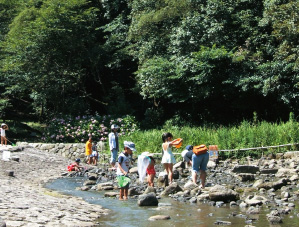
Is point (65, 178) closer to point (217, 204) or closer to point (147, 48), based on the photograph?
point (217, 204)

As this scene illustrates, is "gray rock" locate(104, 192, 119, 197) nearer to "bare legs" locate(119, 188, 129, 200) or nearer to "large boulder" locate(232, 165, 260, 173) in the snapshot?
"bare legs" locate(119, 188, 129, 200)

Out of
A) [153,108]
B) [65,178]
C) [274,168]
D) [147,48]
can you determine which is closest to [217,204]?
[274,168]

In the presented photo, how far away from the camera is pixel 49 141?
2642cm

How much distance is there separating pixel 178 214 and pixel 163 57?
1808 cm

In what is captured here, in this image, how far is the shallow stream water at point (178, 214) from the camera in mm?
8273

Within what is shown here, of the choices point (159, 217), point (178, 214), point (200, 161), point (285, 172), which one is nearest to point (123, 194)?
point (200, 161)

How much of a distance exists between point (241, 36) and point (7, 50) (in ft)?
44.5

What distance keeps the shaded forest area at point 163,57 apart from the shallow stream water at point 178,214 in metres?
12.3

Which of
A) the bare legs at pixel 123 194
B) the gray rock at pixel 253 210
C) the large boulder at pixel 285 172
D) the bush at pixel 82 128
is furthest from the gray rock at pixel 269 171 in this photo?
the bush at pixel 82 128

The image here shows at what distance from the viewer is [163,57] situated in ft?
86.9

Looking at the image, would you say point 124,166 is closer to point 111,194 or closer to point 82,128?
point 111,194

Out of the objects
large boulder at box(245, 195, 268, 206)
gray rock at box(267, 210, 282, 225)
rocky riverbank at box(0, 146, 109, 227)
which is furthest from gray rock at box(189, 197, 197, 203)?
gray rock at box(267, 210, 282, 225)

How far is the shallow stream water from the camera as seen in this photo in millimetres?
8273

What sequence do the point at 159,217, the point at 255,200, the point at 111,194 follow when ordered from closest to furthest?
the point at 159,217 → the point at 255,200 → the point at 111,194
